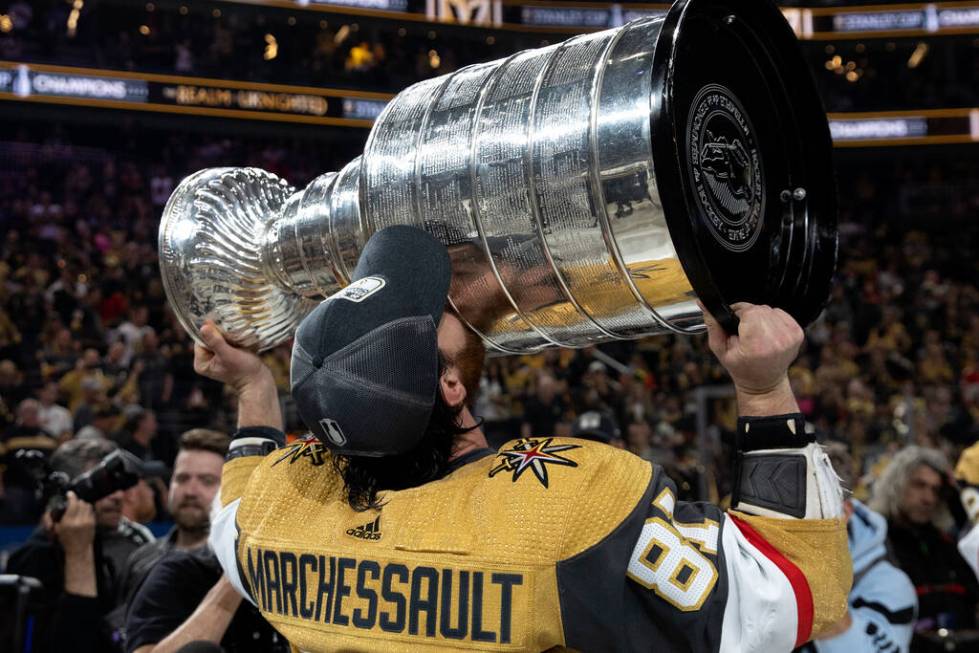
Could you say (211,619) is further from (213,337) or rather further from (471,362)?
(471,362)

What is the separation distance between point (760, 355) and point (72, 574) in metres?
2.63

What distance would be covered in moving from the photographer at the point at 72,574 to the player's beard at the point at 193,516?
0.36 m

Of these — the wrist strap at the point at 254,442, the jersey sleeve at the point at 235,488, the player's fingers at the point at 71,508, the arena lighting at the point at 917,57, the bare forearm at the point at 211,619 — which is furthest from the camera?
the arena lighting at the point at 917,57

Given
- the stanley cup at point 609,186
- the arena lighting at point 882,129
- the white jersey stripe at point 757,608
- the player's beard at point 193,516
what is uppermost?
the arena lighting at point 882,129

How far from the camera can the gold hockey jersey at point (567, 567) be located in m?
1.24

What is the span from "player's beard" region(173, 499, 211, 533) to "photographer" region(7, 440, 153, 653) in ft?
1.19

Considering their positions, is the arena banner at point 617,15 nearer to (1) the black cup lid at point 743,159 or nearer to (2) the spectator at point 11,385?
(2) the spectator at point 11,385

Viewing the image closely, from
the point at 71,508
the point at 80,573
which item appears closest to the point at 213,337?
the point at 71,508

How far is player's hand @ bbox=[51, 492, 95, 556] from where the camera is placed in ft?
10.4

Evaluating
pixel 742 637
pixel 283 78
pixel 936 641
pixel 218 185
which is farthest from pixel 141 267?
pixel 742 637

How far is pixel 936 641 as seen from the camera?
4.31 meters

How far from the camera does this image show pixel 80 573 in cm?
329

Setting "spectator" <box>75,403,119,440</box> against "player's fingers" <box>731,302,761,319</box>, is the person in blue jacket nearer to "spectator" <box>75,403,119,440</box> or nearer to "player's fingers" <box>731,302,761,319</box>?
"player's fingers" <box>731,302,761,319</box>

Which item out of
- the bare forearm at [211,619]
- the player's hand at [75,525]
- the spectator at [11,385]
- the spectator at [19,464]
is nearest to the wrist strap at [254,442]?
the bare forearm at [211,619]
